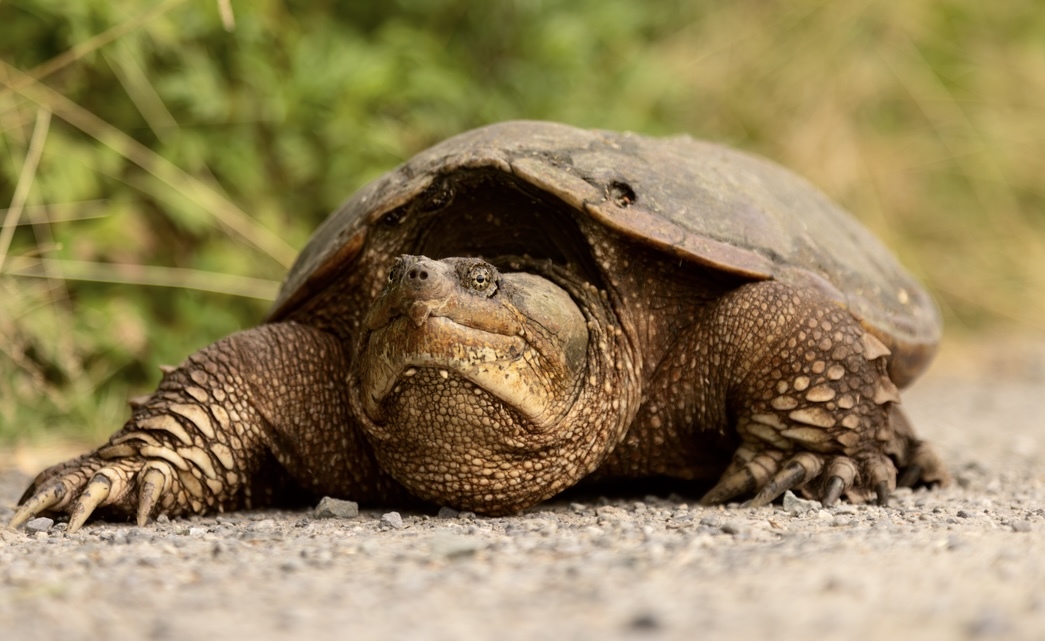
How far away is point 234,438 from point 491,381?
878 millimetres

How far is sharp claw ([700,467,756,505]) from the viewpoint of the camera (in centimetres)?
297

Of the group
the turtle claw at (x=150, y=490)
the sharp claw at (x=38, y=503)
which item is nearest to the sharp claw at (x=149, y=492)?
the turtle claw at (x=150, y=490)

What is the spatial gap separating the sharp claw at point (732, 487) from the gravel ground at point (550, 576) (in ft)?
0.41

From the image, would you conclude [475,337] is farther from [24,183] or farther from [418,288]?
[24,183]

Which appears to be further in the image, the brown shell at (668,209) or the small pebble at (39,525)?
the brown shell at (668,209)

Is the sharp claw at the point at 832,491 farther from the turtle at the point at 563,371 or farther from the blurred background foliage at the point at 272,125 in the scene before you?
the blurred background foliage at the point at 272,125

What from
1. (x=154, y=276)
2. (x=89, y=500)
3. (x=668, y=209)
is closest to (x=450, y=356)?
(x=668, y=209)

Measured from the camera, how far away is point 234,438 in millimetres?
3010

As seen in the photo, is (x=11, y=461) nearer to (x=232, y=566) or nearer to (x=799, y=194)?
(x=232, y=566)

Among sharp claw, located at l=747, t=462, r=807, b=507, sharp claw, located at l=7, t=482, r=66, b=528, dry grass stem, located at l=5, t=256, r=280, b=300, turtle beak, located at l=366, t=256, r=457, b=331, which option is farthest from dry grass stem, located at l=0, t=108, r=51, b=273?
sharp claw, located at l=747, t=462, r=807, b=507

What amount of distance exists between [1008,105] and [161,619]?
359 inches

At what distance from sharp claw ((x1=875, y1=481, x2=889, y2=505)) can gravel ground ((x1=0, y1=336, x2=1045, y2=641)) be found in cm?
8

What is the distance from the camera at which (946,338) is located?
838 centimetres

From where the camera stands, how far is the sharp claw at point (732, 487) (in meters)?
2.97
